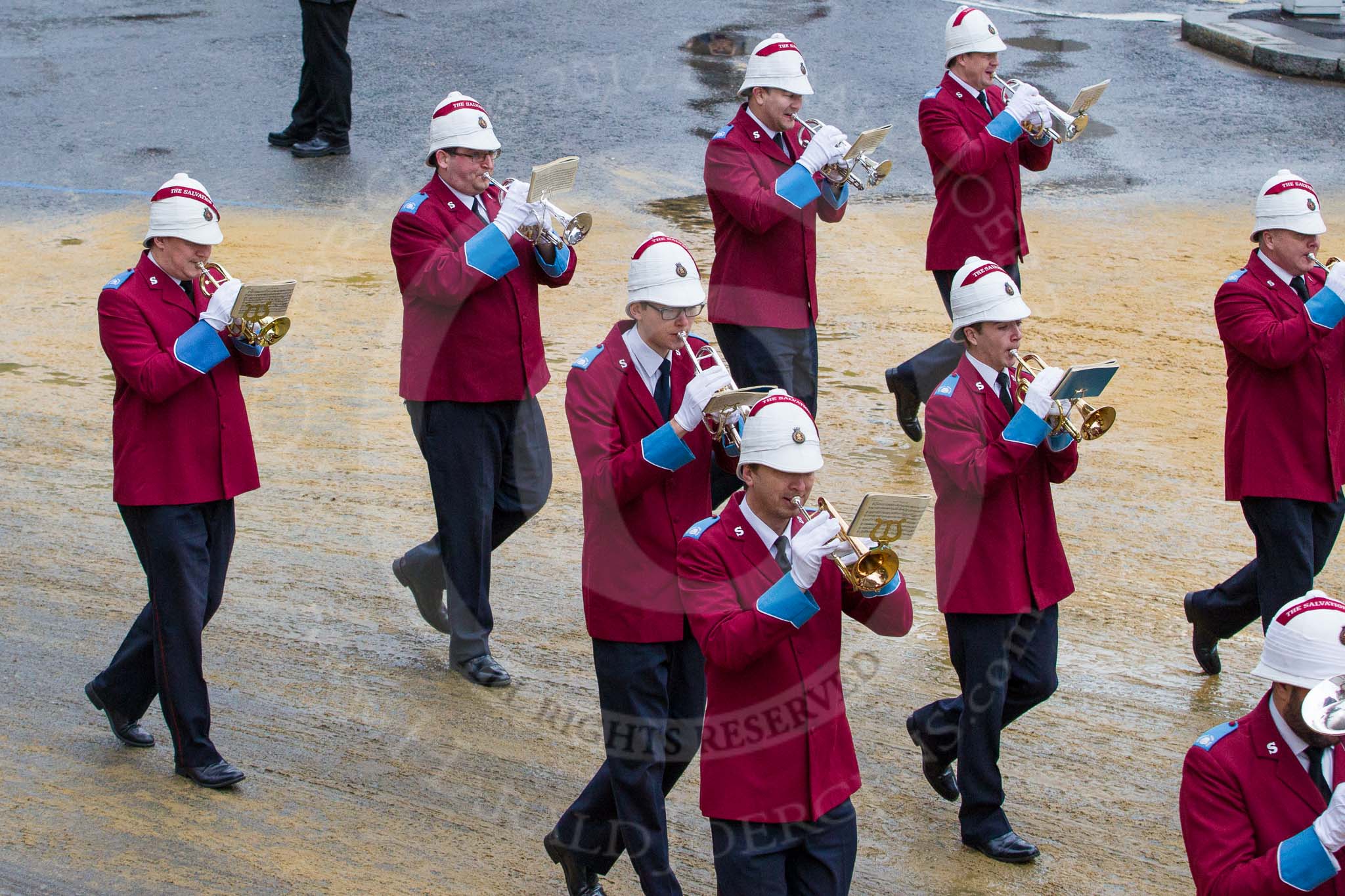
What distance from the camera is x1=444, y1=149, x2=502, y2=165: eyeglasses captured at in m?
6.23

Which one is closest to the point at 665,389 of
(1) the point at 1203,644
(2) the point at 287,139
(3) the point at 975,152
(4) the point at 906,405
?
(1) the point at 1203,644

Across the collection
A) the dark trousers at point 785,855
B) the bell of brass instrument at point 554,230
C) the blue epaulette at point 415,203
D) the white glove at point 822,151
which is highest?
the white glove at point 822,151

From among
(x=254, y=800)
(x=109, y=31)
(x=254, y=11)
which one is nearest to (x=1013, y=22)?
(x=254, y=11)

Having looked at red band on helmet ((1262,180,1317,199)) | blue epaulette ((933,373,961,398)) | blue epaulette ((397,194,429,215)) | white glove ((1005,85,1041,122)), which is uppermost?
white glove ((1005,85,1041,122))

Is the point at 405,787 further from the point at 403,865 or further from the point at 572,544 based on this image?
the point at 572,544

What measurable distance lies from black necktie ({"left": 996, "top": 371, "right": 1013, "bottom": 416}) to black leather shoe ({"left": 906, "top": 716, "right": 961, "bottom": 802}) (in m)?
1.20

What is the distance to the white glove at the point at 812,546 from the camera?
402 centimetres

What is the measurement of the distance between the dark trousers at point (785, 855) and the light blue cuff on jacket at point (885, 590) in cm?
58

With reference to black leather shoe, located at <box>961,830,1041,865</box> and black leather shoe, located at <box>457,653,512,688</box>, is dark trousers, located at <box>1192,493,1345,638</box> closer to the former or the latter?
black leather shoe, located at <box>961,830,1041,865</box>

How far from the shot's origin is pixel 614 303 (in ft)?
35.2

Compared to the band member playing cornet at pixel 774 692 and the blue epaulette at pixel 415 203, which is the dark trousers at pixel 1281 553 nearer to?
the band member playing cornet at pixel 774 692

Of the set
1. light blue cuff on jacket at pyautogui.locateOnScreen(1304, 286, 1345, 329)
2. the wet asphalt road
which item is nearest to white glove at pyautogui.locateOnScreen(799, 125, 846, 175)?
light blue cuff on jacket at pyautogui.locateOnScreen(1304, 286, 1345, 329)

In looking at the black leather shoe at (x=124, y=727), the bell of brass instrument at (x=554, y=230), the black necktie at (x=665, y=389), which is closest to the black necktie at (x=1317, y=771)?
the black necktie at (x=665, y=389)

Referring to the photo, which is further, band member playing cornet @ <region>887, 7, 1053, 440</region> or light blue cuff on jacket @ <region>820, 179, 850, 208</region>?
band member playing cornet @ <region>887, 7, 1053, 440</region>
